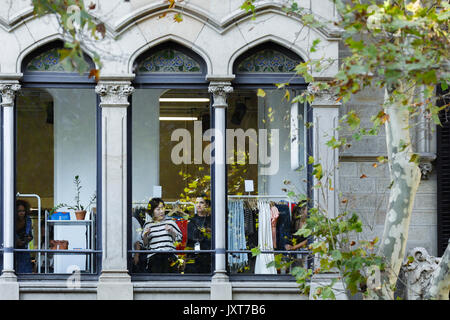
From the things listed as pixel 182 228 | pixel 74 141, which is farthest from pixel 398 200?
pixel 74 141

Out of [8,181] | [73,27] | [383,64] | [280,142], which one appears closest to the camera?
[73,27]

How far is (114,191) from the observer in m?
14.6

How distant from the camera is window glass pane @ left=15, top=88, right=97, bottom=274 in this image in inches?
579

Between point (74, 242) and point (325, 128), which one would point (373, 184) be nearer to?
point (325, 128)

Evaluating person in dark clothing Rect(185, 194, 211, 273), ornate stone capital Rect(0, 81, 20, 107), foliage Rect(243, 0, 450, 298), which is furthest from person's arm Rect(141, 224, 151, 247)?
foliage Rect(243, 0, 450, 298)

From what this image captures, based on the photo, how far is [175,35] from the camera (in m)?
14.7

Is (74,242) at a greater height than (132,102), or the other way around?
(132,102)

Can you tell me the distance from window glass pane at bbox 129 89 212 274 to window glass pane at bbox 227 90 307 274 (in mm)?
436

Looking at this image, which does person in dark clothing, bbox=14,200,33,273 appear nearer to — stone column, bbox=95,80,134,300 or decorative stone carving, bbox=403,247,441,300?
stone column, bbox=95,80,134,300

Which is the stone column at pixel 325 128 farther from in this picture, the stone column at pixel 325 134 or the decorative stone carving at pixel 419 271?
the decorative stone carving at pixel 419 271

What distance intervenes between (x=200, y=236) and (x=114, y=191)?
1555 mm

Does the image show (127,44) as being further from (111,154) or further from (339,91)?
(339,91)

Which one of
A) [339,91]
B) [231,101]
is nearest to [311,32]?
[231,101]

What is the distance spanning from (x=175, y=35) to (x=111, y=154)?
2.14 m
